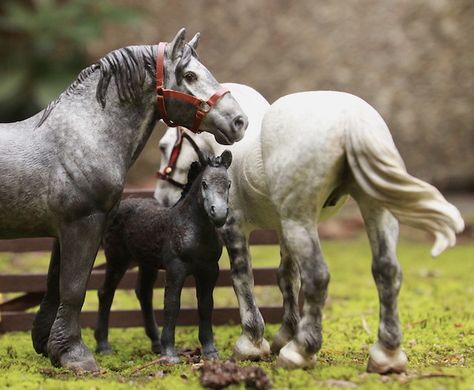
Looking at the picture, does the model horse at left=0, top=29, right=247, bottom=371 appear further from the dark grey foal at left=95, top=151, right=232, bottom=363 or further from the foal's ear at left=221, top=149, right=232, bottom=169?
the dark grey foal at left=95, top=151, right=232, bottom=363

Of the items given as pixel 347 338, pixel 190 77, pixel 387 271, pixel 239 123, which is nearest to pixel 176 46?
pixel 190 77

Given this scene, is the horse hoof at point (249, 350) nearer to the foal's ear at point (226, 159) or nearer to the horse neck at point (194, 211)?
the horse neck at point (194, 211)

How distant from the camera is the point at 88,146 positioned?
10.5 feet

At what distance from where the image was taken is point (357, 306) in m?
4.98

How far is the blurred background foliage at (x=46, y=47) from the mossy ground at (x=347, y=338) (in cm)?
231

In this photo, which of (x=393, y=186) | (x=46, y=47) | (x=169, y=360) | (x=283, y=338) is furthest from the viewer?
(x=46, y=47)

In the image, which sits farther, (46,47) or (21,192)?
(46,47)

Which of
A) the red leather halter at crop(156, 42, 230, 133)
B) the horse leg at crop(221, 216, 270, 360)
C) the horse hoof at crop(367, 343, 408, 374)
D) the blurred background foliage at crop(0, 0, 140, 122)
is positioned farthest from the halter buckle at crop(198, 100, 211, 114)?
the blurred background foliage at crop(0, 0, 140, 122)

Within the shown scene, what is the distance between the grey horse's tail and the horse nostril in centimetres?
53

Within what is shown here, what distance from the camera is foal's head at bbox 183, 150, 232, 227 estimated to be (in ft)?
10.2

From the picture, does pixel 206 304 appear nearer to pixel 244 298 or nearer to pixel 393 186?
pixel 244 298

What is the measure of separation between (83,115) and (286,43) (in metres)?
4.99

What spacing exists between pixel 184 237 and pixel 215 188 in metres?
0.32

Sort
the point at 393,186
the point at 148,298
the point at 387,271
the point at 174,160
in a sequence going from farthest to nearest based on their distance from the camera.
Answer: the point at 148,298 < the point at 174,160 < the point at 387,271 < the point at 393,186
